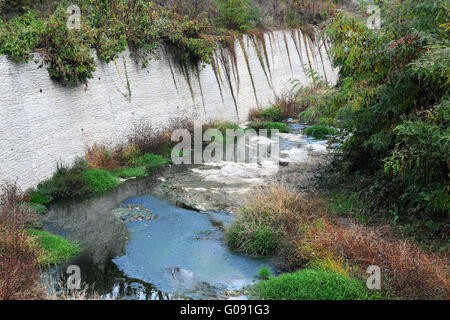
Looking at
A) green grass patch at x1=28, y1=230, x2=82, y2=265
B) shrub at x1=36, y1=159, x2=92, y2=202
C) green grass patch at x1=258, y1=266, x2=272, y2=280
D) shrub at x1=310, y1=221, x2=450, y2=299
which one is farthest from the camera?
shrub at x1=36, y1=159, x2=92, y2=202

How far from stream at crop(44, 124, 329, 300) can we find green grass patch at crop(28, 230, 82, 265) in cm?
17

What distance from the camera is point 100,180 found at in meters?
10.1

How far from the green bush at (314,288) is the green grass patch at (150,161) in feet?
22.4

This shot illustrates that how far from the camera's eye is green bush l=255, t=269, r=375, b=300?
5020mm

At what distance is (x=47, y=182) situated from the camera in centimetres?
945

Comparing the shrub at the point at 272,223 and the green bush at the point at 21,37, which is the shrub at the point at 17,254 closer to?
the green bush at the point at 21,37

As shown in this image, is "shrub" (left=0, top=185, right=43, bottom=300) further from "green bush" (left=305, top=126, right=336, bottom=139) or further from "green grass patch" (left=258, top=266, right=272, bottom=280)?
"green bush" (left=305, top=126, right=336, bottom=139)

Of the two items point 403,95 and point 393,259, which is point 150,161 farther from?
point 393,259

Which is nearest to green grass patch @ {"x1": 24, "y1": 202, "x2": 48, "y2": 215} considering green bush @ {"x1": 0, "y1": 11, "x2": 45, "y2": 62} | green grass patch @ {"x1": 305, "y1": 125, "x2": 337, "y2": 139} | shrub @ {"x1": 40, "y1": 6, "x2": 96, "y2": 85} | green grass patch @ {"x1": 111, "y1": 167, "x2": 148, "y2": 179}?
green grass patch @ {"x1": 111, "y1": 167, "x2": 148, "y2": 179}

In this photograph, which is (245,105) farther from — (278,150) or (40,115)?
(40,115)

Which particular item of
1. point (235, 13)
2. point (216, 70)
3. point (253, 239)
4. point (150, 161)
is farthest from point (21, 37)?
point (235, 13)

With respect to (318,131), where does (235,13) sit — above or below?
above

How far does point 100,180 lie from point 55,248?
3406 millimetres

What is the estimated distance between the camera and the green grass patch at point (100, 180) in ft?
32.6
